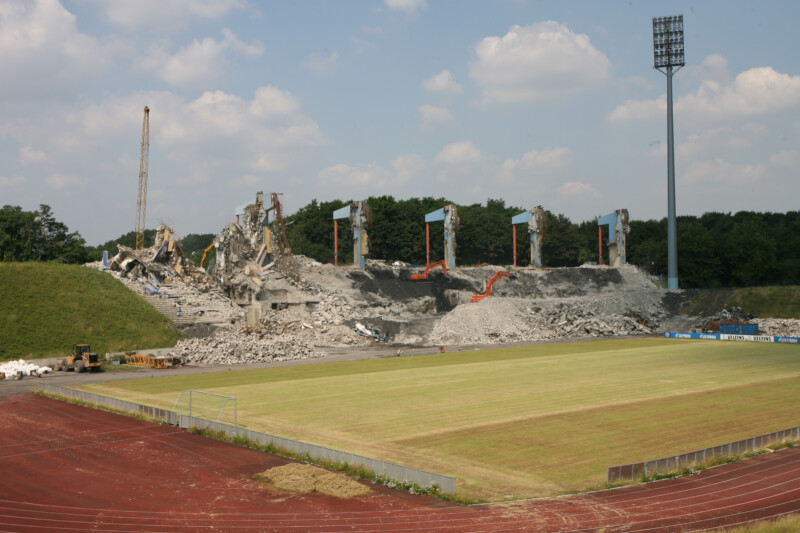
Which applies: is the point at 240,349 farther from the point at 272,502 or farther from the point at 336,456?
the point at 272,502

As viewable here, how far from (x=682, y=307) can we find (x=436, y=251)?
4881 centimetres

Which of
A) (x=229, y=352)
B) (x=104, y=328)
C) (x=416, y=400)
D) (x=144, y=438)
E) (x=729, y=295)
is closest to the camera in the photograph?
(x=144, y=438)

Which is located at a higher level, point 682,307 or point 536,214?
point 536,214

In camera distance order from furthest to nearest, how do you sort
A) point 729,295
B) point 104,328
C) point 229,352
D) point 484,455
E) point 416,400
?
point 729,295, point 104,328, point 229,352, point 416,400, point 484,455

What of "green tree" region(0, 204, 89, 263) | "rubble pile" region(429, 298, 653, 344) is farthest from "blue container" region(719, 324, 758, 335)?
"green tree" region(0, 204, 89, 263)

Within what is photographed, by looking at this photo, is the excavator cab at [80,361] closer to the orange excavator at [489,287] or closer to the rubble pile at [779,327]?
the orange excavator at [489,287]

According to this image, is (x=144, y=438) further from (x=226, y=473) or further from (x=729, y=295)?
(x=729, y=295)

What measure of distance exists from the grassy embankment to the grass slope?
154ft

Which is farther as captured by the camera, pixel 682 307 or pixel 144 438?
pixel 682 307

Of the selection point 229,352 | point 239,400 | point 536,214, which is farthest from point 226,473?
point 536,214

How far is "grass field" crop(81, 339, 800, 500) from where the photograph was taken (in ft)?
57.9

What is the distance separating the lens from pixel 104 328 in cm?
4731

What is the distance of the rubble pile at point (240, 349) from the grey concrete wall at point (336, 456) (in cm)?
2016

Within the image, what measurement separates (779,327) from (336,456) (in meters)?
49.7
